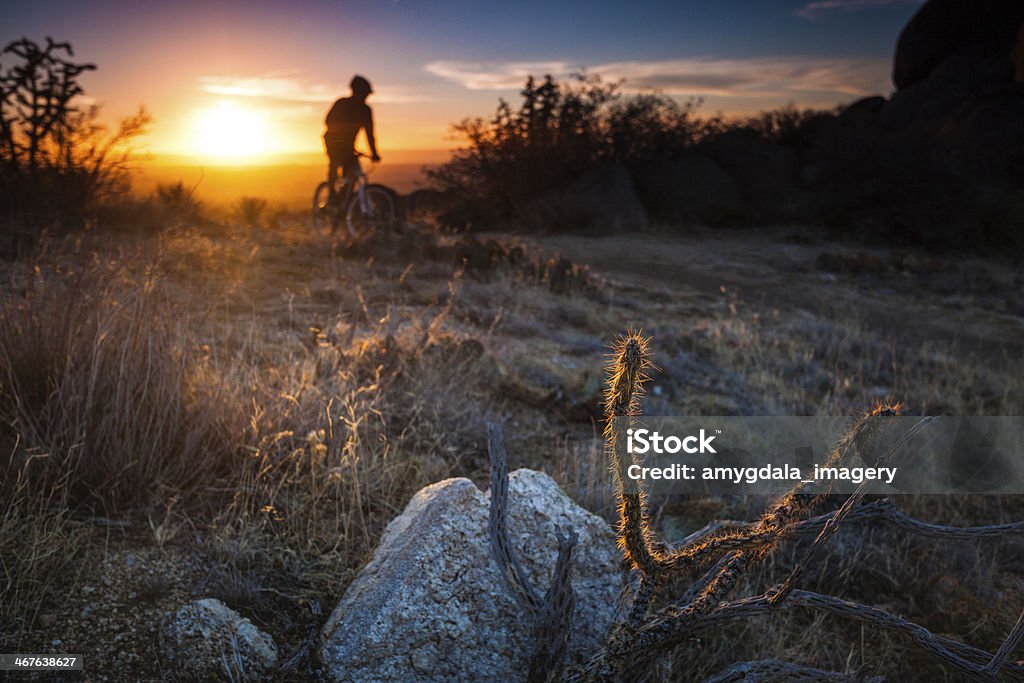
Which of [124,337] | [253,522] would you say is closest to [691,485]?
[253,522]

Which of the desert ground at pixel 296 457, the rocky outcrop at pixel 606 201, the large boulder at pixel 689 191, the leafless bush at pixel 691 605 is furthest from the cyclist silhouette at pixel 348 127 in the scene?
the leafless bush at pixel 691 605

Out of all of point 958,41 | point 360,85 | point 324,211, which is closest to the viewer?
point 360,85

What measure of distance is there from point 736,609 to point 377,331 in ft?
10.8

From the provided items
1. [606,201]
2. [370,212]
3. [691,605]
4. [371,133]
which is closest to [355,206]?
[370,212]

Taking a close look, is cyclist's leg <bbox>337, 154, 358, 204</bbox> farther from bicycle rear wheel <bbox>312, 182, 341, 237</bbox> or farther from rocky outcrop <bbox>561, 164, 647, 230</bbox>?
rocky outcrop <bbox>561, 164, 647, 230</bbox>

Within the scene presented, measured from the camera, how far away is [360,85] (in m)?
9.48

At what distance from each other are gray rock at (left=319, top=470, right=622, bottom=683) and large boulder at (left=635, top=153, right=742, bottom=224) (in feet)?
45.9

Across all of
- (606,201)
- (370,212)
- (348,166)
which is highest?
(348,166)

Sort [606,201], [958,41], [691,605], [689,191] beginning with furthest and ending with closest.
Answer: [958,41] → [689,191] → [606,201] → [691,605]

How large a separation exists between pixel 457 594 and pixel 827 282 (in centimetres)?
947

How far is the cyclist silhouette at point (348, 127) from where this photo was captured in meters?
9.52

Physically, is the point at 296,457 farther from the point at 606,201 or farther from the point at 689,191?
the point at 689,191

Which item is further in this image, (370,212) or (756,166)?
(756,166)

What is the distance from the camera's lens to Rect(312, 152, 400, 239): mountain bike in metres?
10.0
